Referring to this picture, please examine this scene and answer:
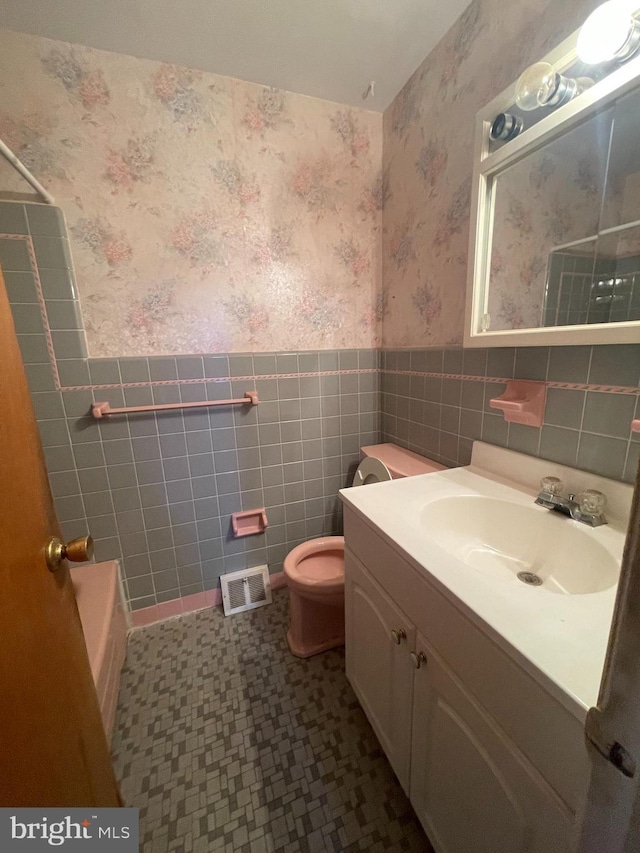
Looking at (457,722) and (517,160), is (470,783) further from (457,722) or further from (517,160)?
(517,160)

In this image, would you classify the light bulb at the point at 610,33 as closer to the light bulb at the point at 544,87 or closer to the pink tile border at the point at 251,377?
the light bulb at the point at 544,87

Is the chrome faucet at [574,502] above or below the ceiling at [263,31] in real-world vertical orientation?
below

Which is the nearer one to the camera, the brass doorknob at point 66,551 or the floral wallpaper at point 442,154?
the brass doorknob at point 66,551

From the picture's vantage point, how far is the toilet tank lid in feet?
4.70

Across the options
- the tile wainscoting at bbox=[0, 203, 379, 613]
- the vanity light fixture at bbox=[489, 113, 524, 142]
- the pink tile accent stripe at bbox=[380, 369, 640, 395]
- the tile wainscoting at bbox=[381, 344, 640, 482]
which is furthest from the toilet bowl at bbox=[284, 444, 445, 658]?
the vanity light fixture at bbox=[489, 113, 524, 142]

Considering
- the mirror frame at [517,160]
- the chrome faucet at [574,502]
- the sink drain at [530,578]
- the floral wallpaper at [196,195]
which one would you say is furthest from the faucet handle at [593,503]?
the floral wallpaper at [196,195]

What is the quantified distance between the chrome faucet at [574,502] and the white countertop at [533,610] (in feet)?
0.08

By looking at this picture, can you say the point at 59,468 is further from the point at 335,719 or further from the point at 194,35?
the point at 194,35

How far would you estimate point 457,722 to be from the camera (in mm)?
649

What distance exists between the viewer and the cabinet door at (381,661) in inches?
32.8

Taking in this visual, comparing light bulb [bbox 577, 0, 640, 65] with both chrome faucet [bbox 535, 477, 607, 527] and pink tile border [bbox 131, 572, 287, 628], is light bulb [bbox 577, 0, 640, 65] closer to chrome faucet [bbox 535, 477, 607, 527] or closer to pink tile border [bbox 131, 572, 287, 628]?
chrome faucet [bbox 535, 477, 607, 527]

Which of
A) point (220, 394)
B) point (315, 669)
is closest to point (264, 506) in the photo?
point (220, 394)

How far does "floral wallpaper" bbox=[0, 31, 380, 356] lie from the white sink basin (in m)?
1.08

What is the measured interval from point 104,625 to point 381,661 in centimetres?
105
